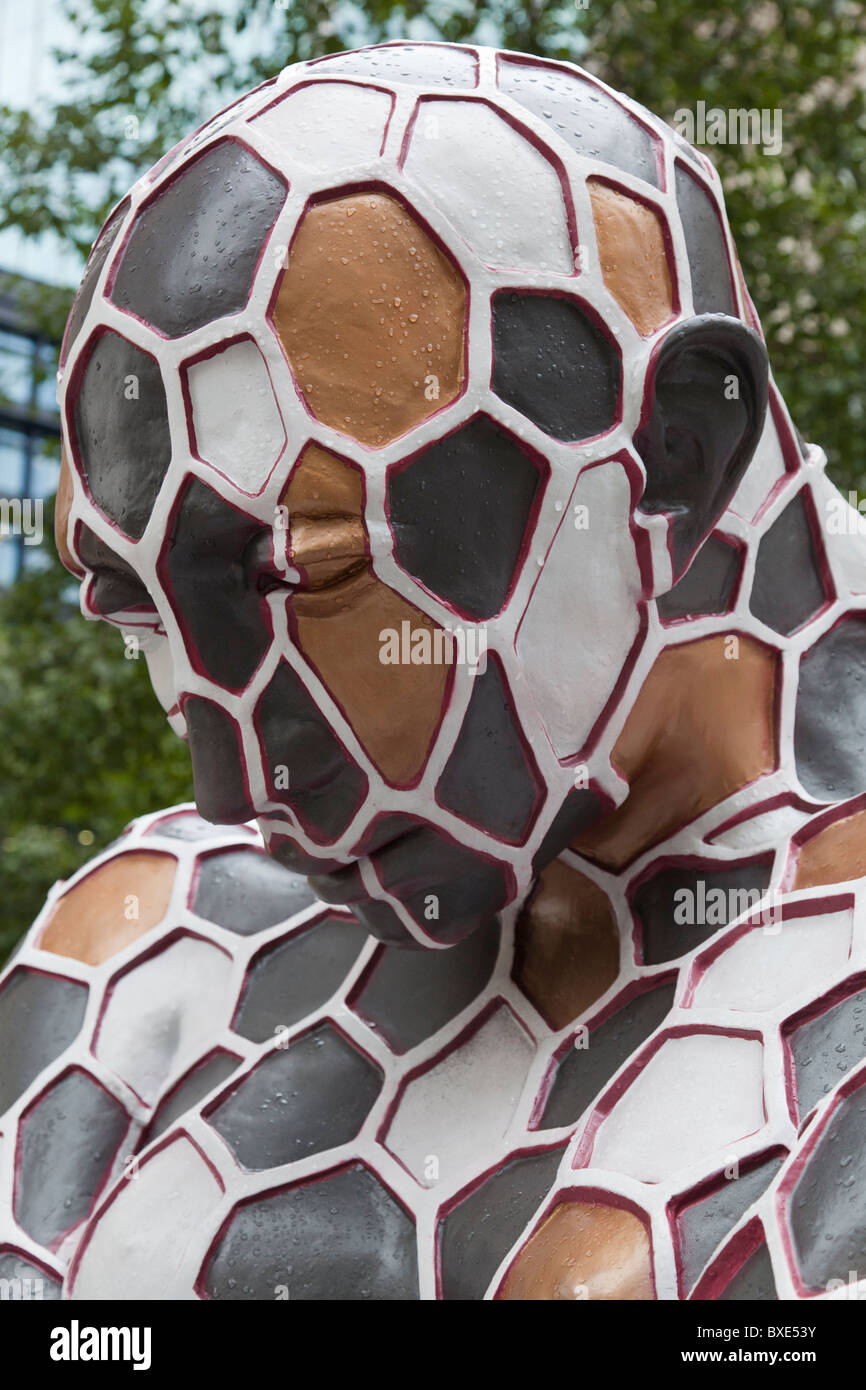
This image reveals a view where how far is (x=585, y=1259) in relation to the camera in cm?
117

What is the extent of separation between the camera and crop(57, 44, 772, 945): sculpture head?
123 centimetres

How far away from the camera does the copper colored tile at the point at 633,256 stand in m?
1.29

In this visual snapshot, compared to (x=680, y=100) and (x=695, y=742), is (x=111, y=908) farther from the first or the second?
(x=680, y=100)

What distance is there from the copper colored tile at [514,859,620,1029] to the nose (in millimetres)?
303

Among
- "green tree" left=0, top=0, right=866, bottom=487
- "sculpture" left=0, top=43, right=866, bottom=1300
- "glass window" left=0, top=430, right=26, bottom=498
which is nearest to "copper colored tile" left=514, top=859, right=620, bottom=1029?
"sculpture" left=0, top=43, right=866, bottom=1300

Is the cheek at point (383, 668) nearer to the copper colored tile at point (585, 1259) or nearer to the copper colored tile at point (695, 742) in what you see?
the copper colored tile at point (695, 742)

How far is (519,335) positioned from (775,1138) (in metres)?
0.58

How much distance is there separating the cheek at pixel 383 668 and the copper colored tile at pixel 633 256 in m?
0.28

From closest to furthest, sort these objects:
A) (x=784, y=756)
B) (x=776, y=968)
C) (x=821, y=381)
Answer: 1. (x=776, y=968)
2. (x=784, y=756)
3. (x=821, y=381)

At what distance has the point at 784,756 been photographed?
1.42 metres

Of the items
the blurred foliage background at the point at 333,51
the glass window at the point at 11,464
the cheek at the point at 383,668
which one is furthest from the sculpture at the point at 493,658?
the glass window at the point at 11,464

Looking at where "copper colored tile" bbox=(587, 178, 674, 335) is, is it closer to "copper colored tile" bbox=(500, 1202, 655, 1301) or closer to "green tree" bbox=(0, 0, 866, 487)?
"copper colored tile" bbox=(500, 1202, 655, 1301)

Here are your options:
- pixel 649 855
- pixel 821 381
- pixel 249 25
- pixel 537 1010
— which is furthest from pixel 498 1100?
pixel 249 25
